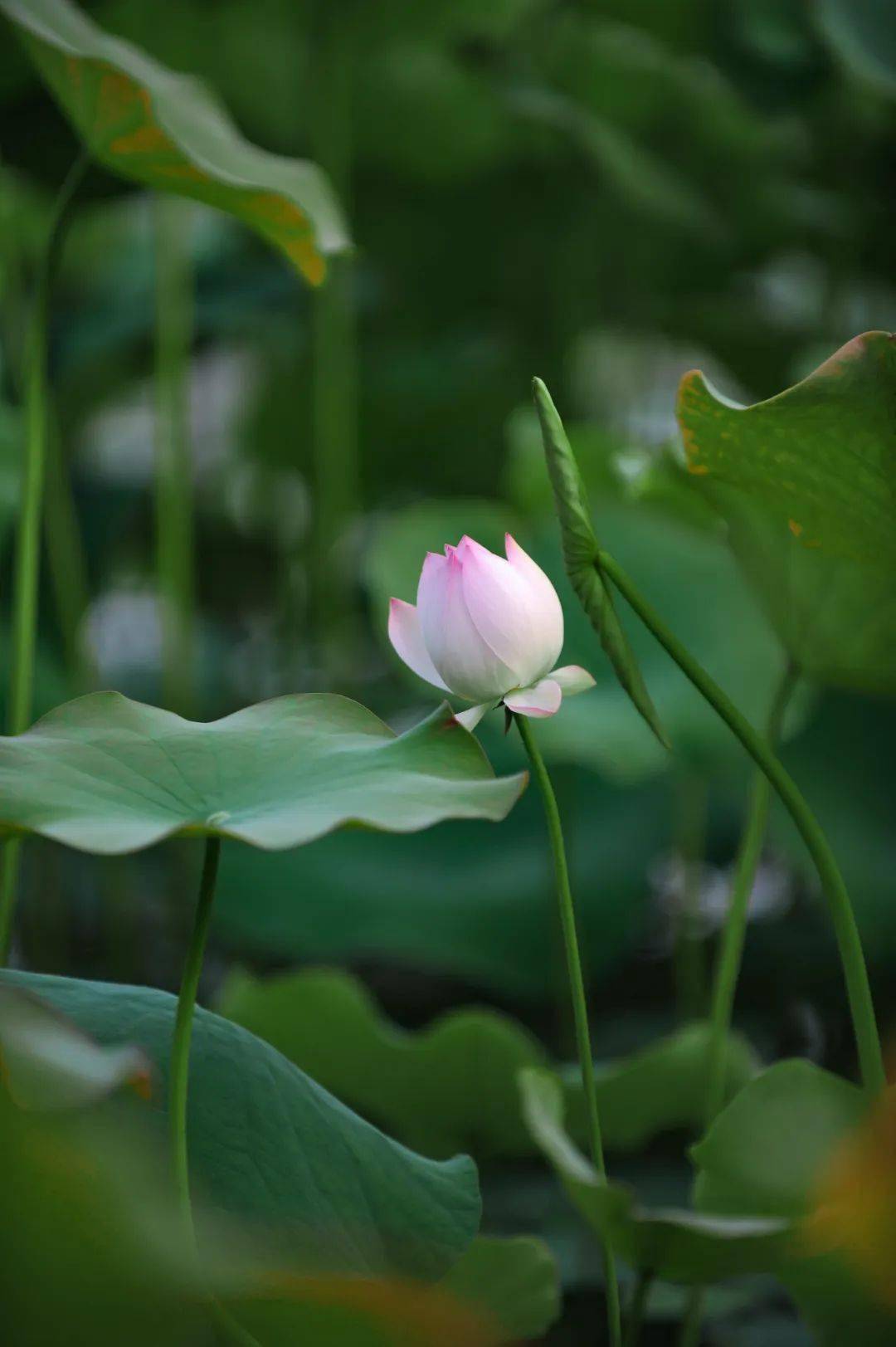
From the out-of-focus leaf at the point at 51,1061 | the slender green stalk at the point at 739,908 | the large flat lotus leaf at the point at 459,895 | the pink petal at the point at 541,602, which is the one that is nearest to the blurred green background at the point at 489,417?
the large flat lotus leaf at the point at 459,895

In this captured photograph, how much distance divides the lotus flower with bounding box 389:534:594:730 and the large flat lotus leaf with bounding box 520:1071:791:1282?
0.30 feet

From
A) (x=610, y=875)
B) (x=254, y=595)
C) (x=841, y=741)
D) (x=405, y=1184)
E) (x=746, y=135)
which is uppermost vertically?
(x=746, y=135)

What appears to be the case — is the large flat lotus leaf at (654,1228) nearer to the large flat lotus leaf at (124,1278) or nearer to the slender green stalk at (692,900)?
the large flat lotus leaf at (124,1278)

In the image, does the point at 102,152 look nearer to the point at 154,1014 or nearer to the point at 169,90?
the point at 169,90

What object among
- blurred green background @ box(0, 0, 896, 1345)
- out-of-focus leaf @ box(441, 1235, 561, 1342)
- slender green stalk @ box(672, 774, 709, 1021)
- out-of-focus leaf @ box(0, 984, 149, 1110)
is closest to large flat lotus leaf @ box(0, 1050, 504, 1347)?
out-of-focus leaf @ box(0, 984, 149, 1110)

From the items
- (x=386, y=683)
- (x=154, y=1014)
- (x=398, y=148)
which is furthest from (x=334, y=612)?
(x=154, y=1014)

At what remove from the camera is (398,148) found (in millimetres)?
1211

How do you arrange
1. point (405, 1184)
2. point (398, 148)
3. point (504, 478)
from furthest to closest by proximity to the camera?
1. point (504, 478)
2. point (398, 148)
3. point (405, 1184)

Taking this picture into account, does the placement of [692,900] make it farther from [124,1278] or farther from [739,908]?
[124,1278]

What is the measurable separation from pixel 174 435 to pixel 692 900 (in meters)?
0.52

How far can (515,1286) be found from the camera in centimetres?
41

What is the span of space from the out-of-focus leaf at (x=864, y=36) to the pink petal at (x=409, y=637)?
0.61 meters

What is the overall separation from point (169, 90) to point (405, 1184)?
423mm

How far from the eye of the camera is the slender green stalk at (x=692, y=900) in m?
0.88
